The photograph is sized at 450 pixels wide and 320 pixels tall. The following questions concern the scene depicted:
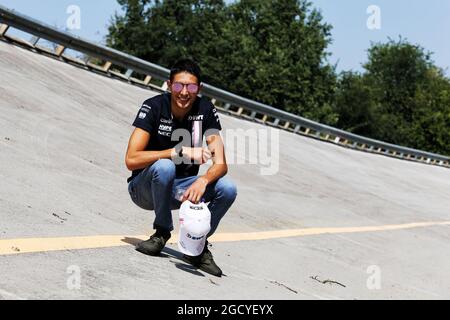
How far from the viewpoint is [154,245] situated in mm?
5871

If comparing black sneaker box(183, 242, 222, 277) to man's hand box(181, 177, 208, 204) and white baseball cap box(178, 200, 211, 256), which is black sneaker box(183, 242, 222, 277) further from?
man's hand box(181, 177, 208, 204)

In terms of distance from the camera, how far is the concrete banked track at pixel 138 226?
16.7 ft

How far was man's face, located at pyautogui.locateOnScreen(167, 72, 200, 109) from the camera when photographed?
565 centimetres

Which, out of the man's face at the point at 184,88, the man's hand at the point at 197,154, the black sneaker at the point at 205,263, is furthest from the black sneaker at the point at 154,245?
the man's face at the point at 184,88

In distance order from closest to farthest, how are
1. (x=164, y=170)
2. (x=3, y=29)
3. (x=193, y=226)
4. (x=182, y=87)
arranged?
(x=193, y=226), (x=164, y=170), (x=182, y=87), (x=3, y=29)

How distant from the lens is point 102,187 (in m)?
9.19

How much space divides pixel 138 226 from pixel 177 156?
6.70 ft

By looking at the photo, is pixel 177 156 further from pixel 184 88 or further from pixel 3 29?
pixel 3 29

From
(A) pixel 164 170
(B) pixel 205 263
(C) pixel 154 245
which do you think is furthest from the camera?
(C) pixel 154 245

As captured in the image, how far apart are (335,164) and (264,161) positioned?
216 inches

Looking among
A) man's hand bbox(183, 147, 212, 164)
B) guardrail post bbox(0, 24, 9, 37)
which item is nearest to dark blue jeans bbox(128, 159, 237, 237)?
man's hand bbox(183, 147, 212, 164)

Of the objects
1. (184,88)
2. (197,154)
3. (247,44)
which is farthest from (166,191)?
(247,44)

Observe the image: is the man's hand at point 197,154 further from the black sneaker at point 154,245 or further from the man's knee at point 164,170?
the black sneaker at point 154,245

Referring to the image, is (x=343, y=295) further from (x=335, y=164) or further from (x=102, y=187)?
(x=335, y=164)
